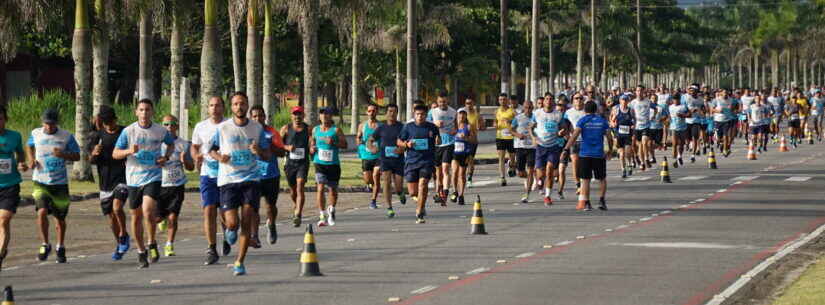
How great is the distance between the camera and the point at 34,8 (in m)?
28.9

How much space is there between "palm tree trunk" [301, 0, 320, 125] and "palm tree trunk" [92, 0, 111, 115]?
6.42 metres

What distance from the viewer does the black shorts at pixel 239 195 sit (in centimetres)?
1407

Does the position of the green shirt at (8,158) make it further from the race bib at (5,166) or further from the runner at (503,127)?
the runner at (503,127)

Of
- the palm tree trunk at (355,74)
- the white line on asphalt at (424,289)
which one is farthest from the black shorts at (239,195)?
the palm tree trunk at (355,74)

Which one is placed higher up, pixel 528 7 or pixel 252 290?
pixel 528 7

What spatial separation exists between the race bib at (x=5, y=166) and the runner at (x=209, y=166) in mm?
2036

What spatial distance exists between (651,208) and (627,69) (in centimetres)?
10039

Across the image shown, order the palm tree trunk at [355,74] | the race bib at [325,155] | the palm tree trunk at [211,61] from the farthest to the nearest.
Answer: the palm tree trunk at [355,74], the palm tree trunk at [211,61], the race bib at [325,155]

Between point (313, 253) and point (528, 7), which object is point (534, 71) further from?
point (313, 253)

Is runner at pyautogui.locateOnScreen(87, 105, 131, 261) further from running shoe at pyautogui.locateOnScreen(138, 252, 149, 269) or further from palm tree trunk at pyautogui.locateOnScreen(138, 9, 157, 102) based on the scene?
palm tree trunk at pyautogui.locateOnScreen(138, 9, 157, 102)

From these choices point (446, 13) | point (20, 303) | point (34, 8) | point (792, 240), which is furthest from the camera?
point (446, 13)

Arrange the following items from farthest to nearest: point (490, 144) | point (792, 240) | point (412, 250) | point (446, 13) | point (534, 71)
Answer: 1. point (446, 13)
2. point (490, 144)
3. point (534, 71)
4. point (792, 240)
5. point (412, 250)

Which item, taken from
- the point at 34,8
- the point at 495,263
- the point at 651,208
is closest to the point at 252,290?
the point at 495,263

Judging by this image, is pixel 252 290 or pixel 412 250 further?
pixel 412 250
